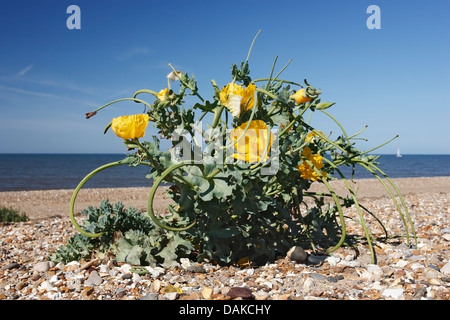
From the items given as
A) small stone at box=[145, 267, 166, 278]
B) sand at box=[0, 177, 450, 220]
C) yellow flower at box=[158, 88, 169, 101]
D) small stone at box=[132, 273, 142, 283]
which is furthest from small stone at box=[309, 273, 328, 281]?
sand at box=[0, 177, 450, 220]

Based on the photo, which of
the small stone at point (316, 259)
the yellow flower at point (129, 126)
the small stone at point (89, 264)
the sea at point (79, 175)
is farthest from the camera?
the sea at point (79, 175)

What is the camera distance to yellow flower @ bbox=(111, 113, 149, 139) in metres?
1.82

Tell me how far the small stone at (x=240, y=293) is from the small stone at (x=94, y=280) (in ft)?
2.43

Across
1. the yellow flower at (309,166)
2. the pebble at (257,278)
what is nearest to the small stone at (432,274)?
the pebble at (257,278)

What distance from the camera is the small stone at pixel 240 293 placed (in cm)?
187

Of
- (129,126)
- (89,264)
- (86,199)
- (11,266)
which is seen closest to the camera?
(129,126)

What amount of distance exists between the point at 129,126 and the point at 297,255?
1.29 m

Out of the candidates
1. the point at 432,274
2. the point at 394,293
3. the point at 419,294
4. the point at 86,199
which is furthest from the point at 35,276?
the point at 86,199

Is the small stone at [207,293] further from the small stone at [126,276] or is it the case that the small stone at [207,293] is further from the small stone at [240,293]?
the small stone at [126,276]

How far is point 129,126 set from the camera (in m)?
1.83

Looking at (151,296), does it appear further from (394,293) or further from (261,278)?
(394,293)

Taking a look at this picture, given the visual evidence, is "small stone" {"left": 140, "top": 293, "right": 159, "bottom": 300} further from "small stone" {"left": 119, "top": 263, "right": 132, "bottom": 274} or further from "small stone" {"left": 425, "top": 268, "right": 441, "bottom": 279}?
"small stone" {"left": 425, "top": 268, "right": 441, "bottom": 279}
